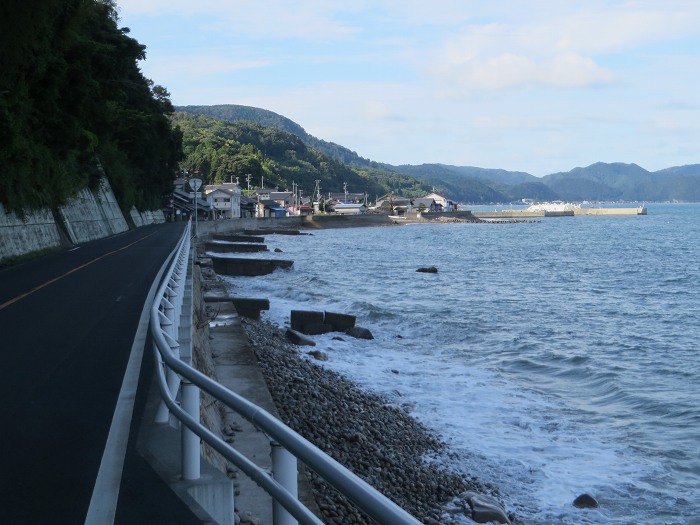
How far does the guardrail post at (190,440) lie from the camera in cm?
496

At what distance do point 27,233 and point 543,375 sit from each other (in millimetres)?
22023

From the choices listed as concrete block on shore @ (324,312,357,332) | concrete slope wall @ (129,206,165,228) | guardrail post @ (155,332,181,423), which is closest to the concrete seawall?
concrete slope wall @ (129,206,165,228)

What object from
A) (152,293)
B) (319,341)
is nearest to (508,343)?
(319,341)

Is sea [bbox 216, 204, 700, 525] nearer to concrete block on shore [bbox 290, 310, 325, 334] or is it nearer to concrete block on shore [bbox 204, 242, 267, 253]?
concrete block on shore [bbox 290, 310, 325, 334]

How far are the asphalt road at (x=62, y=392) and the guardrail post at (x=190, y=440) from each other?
22 centimetres

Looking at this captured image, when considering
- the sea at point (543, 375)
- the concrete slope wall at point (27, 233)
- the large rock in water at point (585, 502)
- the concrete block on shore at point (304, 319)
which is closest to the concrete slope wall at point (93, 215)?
the concrete slope wall at point (27, 233)

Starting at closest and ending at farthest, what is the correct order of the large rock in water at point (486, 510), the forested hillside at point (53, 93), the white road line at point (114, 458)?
the white road line at point (114, 458) < the large rock in water at point (486, 510) < the forested hillside at point (53, 93)

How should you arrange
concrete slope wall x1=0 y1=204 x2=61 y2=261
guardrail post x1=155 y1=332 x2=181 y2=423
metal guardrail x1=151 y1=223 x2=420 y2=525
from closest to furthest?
metal guardrail x1=151 y1=223 x2=420 y2=525
guardrail post x1=155 y1=332 x2=181 y2=423
concrete slope wall x1=0 y1=204 x2=61 y2=261

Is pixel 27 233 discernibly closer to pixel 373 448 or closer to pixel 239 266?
pixel 239 266

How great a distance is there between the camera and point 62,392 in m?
8.17

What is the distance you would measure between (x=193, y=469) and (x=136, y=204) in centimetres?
7110

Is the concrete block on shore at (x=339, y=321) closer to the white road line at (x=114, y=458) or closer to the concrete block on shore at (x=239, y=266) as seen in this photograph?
the white road line at (x=114, y=458)

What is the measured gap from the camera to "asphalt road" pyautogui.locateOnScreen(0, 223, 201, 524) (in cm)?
501

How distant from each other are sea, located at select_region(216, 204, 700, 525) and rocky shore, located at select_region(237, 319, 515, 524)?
552 millimetres
